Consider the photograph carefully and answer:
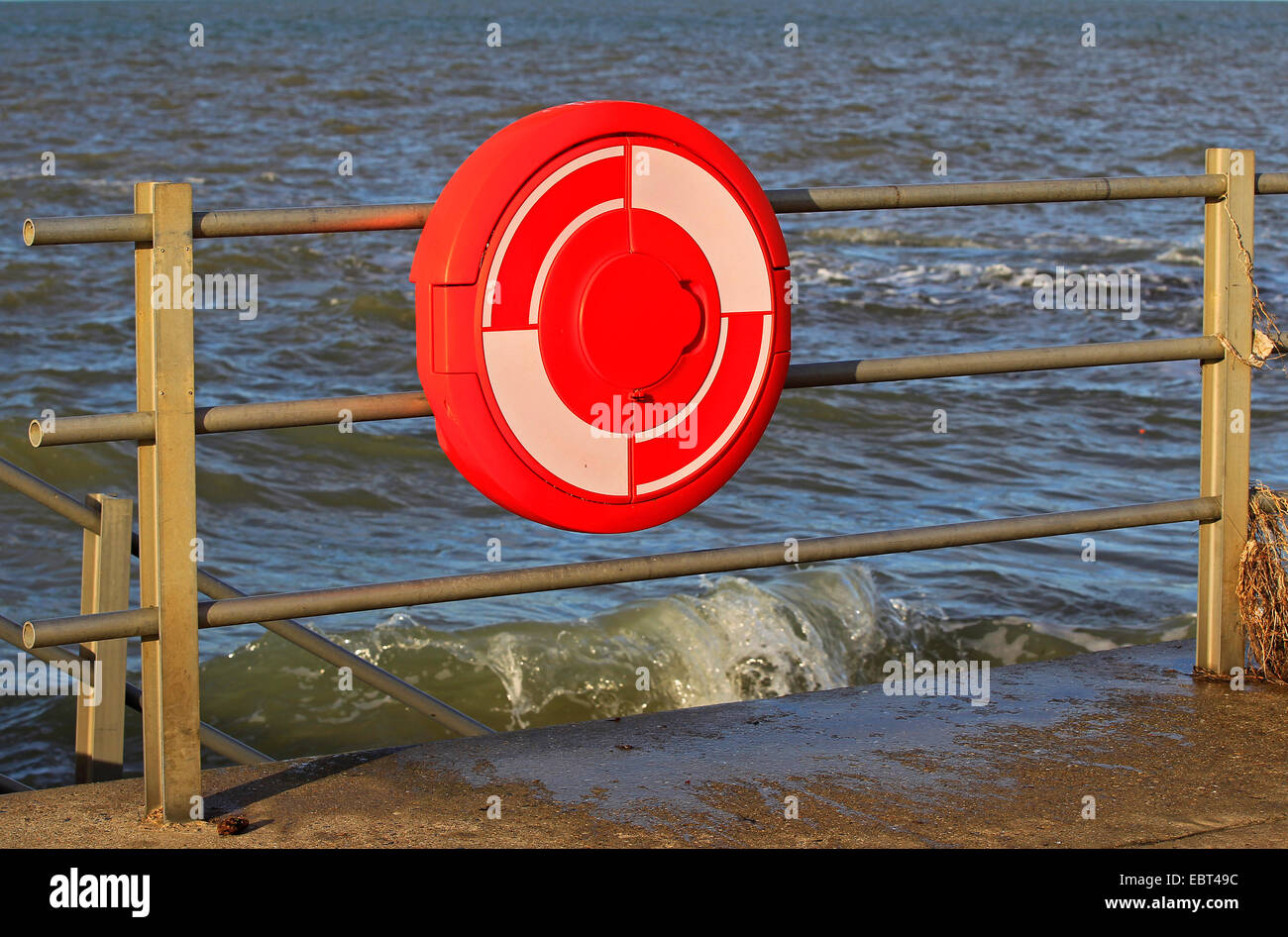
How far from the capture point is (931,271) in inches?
440

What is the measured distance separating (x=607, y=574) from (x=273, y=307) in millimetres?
7755

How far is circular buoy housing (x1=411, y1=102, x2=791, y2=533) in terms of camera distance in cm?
186

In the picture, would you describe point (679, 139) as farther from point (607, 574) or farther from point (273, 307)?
point (273, 307)

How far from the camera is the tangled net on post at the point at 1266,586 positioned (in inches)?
100

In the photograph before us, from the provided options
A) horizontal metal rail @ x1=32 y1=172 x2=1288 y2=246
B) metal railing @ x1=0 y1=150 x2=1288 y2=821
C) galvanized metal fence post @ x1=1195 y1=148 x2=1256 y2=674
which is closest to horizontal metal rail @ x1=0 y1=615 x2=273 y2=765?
metal railing @ x1=0 y1=150 x2=1288 y2=821

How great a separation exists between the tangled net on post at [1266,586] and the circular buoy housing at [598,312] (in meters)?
1.04

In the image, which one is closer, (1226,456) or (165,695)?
(165,695)

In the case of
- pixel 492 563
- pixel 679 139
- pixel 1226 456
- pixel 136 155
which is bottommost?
pixel 492 563

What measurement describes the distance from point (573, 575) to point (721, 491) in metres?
4.25
